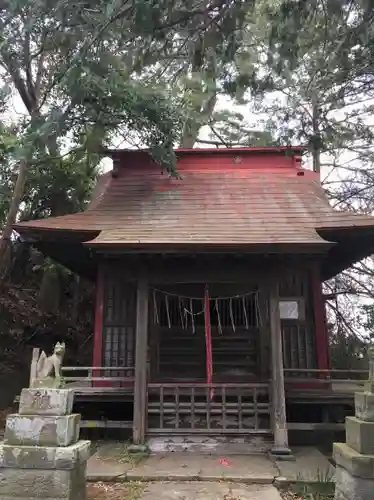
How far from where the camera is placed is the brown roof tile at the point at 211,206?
777 cm

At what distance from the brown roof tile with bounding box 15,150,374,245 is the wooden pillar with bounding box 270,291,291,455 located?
48.5 inches

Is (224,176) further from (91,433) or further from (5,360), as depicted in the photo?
(5,360)

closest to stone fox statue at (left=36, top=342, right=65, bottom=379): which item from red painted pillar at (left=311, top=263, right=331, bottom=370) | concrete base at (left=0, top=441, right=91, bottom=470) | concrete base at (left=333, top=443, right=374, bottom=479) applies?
concrete base at (left=0, top=441, right=91, bottom=470)

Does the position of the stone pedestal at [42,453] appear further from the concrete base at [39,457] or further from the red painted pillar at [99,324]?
the red painted pillar at [99,324]

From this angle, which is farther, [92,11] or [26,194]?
[26,194]

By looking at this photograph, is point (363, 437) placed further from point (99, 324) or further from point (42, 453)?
point (99, 324)

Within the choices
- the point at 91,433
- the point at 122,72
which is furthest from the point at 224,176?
the point at 91,433

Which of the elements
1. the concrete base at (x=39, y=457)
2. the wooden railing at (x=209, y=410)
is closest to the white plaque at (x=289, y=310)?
the wooden railing at (x=209, y=410)

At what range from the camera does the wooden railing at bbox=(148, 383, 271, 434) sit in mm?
7457

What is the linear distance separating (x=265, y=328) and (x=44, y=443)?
4792 millimetres

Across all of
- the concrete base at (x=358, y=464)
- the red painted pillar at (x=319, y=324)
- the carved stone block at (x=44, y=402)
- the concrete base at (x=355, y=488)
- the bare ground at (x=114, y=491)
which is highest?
the red painted pillar at (x=319, y=324)

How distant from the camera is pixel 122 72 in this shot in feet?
21.6

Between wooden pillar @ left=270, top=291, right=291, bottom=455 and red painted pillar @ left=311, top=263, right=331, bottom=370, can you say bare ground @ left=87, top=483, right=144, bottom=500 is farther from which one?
red painted pillar @ left=311, top=263, right=331, bottom=370

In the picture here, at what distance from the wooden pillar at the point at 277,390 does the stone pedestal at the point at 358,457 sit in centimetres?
217
